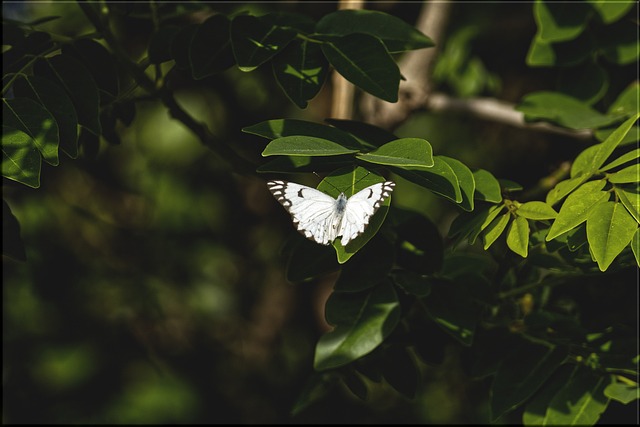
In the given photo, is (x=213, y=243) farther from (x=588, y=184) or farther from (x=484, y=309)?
(x=588, y=184)

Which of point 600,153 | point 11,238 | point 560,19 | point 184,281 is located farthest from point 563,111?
point 184,281

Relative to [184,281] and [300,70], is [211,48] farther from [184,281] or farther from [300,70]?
[184,281]

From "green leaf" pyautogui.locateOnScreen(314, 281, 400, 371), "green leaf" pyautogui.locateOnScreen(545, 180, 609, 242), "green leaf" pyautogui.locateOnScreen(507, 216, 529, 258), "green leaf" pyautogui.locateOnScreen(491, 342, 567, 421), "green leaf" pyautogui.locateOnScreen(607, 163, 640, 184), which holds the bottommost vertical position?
"green leaf" pyautogui.locateOnScreen(491, 342, 567, 421)

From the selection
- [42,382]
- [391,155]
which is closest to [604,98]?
[391,155]

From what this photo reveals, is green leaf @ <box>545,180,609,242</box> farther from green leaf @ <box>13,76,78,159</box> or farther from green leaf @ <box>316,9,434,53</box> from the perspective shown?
green leaf @ <box>13,76,78,159</box>

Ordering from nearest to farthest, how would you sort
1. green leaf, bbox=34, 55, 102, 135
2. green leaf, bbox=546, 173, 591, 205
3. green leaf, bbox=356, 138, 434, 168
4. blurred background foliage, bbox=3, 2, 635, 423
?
green leaf, bbox=356, 138, 434, 168 → green leaf, bbox=546, 173, 591, 205 → green leaf, bbox=34, 55, 102, 135 → blurred background foliage, bbox=3, 2, 635, 423

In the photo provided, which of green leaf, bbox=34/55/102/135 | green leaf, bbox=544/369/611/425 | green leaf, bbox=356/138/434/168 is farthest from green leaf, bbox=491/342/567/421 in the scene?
green leaf, bbox=34/55/102/135
